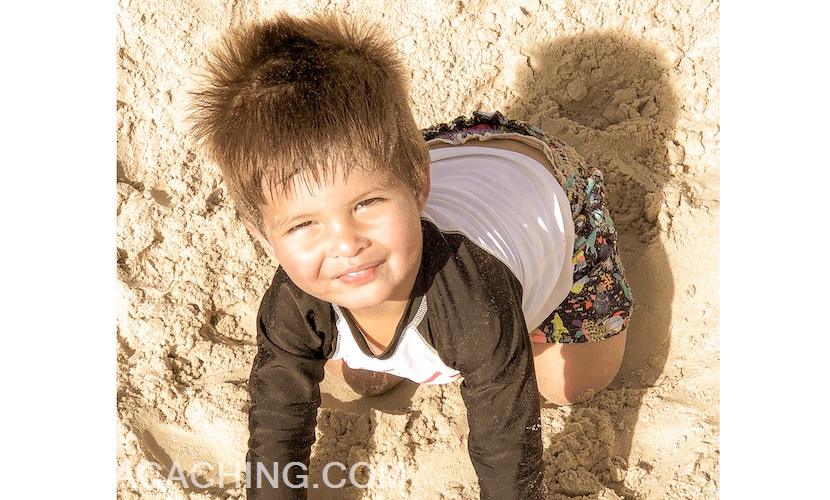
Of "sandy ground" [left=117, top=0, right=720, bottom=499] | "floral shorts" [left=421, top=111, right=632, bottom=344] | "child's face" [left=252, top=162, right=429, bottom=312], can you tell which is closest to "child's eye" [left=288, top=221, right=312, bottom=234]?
"child's face" [left=252, top=162, right=429, bottom=312]

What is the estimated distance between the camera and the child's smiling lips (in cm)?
113

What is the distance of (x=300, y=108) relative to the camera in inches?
42.2

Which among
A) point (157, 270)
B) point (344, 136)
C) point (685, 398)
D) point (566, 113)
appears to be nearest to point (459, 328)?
point (344, 136)

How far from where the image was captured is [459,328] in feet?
4.18

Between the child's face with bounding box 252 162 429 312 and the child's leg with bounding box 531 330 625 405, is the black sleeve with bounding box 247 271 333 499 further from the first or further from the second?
the child's leg with bounding box 531 330 625 405

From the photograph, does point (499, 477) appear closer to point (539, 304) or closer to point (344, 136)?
point (539, 304)

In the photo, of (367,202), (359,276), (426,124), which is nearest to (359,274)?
(359,276)

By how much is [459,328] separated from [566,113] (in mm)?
1128

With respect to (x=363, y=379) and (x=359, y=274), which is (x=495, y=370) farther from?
(x=363, y=379)

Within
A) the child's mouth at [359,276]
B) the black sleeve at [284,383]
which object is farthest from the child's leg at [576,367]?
the child's mouth at [359,276]

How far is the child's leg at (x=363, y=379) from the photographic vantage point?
176 cm

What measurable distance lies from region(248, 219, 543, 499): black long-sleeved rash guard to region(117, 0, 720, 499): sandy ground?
305 millimetres

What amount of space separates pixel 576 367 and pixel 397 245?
76 centimetres

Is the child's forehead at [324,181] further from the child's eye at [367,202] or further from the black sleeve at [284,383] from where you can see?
the black sleeve at [284,383]
